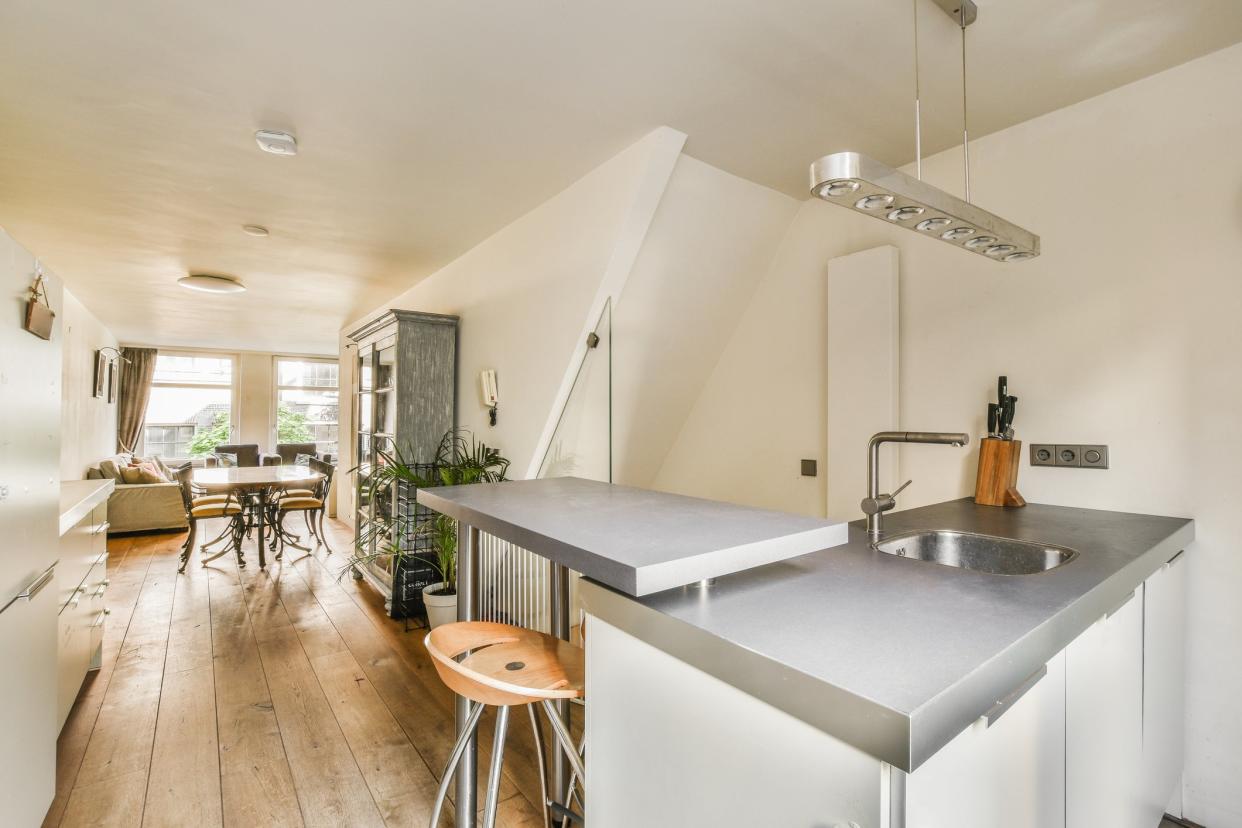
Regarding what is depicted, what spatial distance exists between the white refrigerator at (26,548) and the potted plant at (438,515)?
1.46 m

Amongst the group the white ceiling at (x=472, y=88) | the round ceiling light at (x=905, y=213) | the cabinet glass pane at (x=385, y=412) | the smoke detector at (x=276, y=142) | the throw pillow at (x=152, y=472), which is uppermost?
the white ceiling at (x=472, y=88)

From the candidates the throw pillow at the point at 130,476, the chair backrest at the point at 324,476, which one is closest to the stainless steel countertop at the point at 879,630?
the chair backrest at the point at 324,476

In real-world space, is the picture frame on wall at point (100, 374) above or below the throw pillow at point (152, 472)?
above

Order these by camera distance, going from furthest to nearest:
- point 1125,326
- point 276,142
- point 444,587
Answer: point 444,587, point 276,142, point 1125,326

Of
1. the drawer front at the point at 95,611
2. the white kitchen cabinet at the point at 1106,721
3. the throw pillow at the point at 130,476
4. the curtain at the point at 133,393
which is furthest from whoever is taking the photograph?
the curtain at the point at 133,393

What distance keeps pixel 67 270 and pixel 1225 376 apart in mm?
6314

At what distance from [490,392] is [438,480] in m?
0.65

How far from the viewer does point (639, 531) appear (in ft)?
3.61

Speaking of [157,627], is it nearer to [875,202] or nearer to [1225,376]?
[875,202]

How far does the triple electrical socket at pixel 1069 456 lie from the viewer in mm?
1921

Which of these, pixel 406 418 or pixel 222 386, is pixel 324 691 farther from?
pixel 222 386

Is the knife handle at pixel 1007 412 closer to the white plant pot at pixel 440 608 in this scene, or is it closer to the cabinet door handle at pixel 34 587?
the white plant pot at pixel 440 608

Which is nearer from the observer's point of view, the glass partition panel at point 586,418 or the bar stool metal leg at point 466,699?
the bar stool metal leg at point 466,699

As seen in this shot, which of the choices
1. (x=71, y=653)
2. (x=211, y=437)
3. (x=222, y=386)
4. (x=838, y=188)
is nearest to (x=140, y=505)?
(x=211, y=437)
